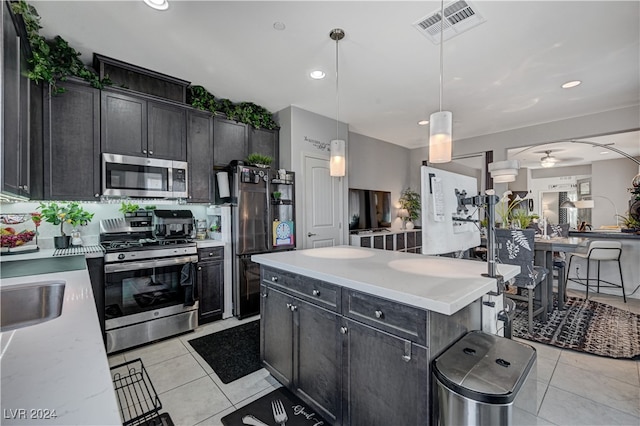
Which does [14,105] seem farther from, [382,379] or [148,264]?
[382,379]

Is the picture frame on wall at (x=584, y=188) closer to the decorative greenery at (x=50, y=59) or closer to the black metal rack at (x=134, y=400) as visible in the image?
the black metal rack at (x=134, y=400)

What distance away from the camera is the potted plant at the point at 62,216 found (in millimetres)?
Answer: 2717

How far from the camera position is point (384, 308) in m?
1.35

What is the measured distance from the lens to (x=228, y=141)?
146 inches

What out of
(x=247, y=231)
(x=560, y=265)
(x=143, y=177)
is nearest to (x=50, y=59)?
(x=143, y=177)

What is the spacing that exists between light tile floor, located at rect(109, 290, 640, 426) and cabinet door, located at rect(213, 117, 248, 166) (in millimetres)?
2259

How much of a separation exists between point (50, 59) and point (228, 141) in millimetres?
1756

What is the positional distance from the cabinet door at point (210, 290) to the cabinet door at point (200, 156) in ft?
2.77

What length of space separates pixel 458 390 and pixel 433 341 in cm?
19

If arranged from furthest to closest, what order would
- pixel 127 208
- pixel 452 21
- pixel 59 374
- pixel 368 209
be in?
pixel 368 209
pixel 127 208
pixel 452 21
pixel 59 374

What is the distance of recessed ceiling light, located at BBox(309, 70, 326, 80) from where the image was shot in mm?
3053

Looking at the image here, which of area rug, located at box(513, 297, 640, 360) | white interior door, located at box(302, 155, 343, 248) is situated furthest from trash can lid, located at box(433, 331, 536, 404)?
white interior door, located at box(302, 155, 343, 248)

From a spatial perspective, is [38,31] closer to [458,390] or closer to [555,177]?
[458,390]

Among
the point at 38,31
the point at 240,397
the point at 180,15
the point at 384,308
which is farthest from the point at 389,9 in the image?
the point at 240,397
